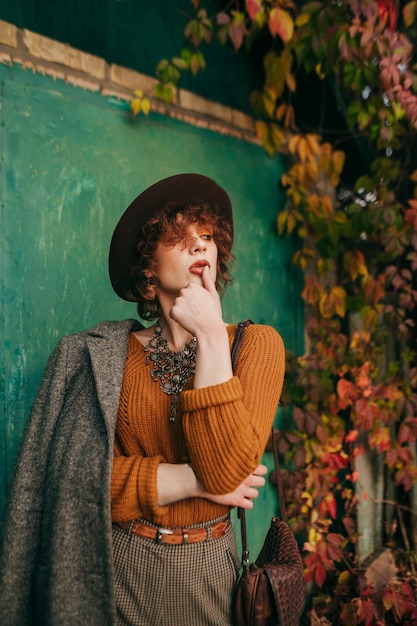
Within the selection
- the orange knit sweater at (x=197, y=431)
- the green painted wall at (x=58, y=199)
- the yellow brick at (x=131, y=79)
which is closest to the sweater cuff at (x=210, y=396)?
the orange knit sweater at (x=197, y=431)

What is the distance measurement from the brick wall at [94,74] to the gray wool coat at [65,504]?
123 centimetres

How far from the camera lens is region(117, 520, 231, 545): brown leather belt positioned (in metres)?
1.53

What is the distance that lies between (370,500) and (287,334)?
44.4 inches

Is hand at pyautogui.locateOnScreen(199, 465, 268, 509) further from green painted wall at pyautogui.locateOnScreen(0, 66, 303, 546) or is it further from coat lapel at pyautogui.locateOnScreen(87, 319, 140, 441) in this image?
green painted wall at pyautogui.locateOnScreen(0, 66, 303, 546)

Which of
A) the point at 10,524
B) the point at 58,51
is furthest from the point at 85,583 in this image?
the point at 58,51

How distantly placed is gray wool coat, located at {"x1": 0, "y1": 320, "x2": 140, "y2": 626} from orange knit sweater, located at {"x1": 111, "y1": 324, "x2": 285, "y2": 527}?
6cm

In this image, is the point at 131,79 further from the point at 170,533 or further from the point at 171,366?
the point at 170,533

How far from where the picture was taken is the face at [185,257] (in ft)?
5.49

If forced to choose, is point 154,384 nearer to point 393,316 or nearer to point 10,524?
point 10,524

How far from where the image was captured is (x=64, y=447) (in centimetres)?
155

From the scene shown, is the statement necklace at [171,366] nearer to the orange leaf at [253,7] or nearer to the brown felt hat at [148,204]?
the brown felt hat at [148,204]

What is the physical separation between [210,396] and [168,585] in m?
0.53

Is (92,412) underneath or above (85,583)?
above

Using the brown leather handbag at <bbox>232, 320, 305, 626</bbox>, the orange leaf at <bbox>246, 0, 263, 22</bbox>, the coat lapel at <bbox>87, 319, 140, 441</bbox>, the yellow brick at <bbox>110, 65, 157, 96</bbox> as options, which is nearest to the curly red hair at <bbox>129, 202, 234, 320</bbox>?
the coat lapel at <bbox>87, 319, 140, 441</bbox>
